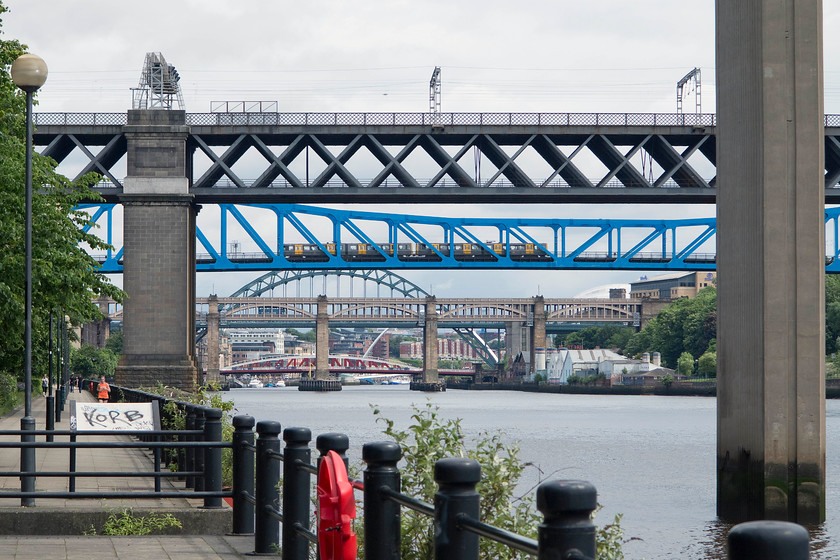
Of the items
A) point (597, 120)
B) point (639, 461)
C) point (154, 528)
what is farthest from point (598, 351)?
point (154, 528)

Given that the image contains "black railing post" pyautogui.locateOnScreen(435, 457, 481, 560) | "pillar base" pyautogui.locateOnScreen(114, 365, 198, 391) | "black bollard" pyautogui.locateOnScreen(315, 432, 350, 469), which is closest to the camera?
"black railing post" pyautogui.locateOnScreen(435, 457, 481, 560)

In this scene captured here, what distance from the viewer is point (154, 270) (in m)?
47.5

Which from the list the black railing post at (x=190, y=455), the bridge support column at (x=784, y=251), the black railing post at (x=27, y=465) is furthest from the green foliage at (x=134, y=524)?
the bridge support column at (x=784, y=251)

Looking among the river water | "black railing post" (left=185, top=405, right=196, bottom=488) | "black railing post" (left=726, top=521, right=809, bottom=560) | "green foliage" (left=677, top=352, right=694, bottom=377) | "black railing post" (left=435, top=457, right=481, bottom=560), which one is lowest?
the river water

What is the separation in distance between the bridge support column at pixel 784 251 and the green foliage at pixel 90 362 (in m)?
94.9

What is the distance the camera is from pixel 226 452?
2038 centimetres

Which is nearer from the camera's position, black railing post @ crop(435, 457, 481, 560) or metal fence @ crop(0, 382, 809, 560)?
metal fence @ crop(0, 382, 809, 560)

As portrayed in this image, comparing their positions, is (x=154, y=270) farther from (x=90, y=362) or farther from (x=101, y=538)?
(x=90, y=362)

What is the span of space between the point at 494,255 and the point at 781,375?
73814mm

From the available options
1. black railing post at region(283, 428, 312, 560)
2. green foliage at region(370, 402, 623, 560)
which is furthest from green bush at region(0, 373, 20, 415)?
black railing post at region(283, 428, 312, 560)

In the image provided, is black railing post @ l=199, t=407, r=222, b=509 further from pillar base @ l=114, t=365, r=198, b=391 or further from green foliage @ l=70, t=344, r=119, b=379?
green foliage @ l=70, t=344, r=119, b=379

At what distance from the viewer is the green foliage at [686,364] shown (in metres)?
145

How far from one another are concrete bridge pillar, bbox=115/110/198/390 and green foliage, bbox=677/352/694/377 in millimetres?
105906

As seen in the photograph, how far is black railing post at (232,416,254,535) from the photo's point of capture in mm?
10734
